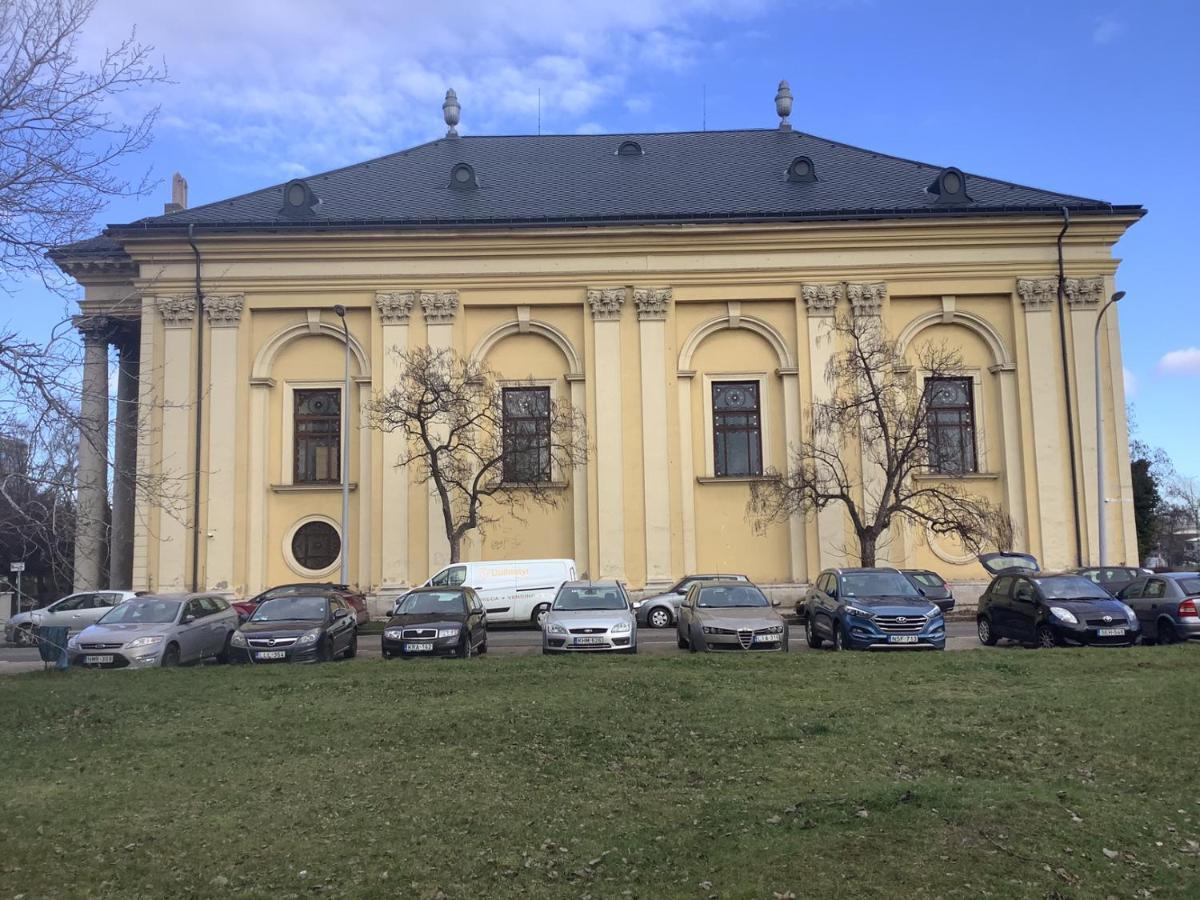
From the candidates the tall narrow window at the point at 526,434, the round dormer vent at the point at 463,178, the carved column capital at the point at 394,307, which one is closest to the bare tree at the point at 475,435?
the tall narrow window at the point at 526,434

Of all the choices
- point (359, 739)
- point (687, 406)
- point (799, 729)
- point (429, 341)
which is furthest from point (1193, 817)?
point (429, 341)

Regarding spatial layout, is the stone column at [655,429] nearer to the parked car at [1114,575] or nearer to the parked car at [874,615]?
the parked car at [1114,575]

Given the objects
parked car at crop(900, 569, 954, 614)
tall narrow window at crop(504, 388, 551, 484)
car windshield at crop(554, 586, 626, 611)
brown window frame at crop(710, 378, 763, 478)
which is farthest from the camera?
brown window frame at crop(710, 378, 763, 478)

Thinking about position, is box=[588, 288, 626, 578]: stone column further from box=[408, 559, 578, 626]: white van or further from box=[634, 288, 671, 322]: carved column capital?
box=[408, 559, 578, 626]: white van

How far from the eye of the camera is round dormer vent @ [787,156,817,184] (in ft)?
115

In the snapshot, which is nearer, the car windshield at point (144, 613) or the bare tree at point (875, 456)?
the car windshield at point (144, 613)

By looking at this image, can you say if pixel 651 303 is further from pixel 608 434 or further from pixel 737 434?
pixel 737 434

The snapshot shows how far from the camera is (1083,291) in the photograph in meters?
32.1

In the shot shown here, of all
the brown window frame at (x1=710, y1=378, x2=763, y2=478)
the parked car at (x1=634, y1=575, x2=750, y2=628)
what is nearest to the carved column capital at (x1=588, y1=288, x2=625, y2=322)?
the brown window frame at (x1=710, y1=378, x2=763, y2=478)

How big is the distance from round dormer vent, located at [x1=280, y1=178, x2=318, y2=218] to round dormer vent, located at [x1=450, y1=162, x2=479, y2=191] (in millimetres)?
5089

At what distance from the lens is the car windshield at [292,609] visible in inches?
712

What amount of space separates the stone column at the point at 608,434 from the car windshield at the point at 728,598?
478 inches

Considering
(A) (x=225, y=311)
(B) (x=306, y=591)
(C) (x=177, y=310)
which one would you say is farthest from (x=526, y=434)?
(C) (x=177, y=310)

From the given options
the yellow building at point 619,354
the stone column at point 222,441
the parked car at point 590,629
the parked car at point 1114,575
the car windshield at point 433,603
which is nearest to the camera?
the parked car at point 590,629
